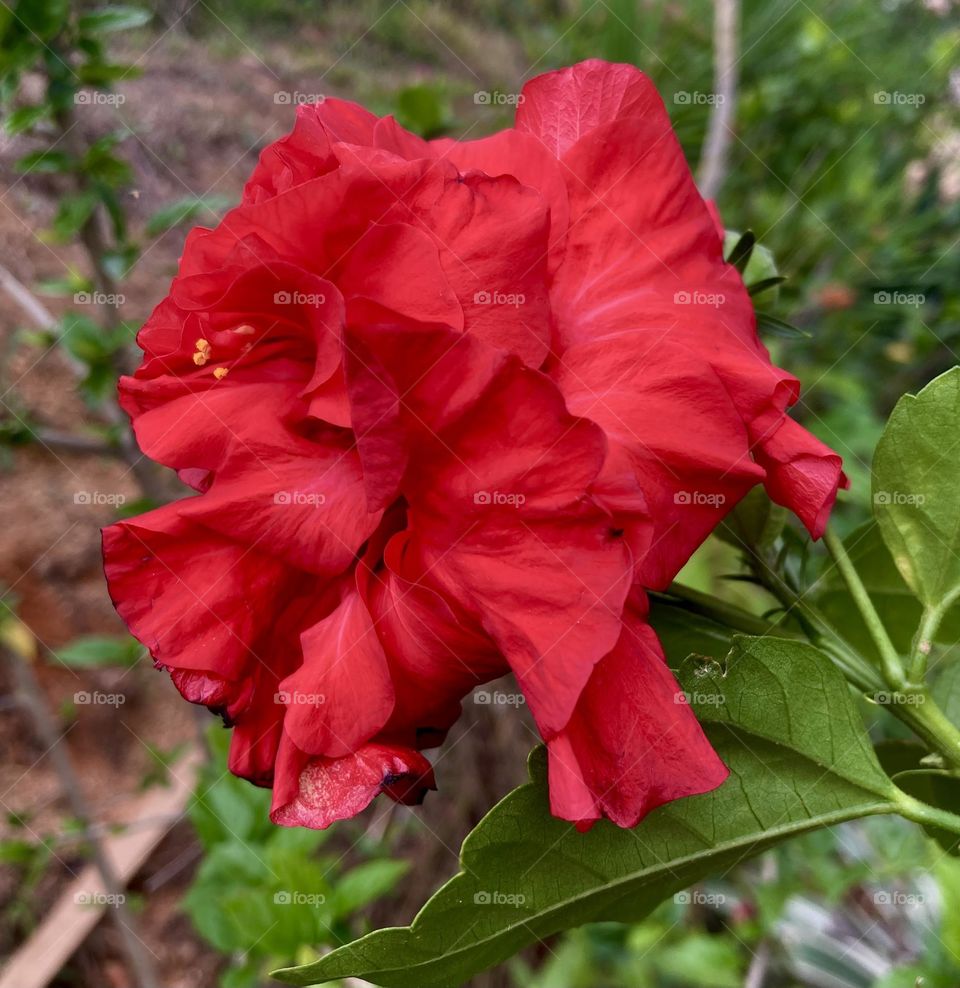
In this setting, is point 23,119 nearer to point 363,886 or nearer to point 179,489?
point 179,489

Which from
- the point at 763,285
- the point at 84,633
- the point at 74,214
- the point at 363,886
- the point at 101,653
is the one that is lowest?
the point at 84,633

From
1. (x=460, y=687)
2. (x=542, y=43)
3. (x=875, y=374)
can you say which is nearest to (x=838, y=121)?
(x=875, y=374)

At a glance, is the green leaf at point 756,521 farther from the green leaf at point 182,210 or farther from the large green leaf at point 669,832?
the green leaf at point 182,210

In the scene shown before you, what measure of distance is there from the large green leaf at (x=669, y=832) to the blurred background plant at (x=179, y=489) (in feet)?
0.50

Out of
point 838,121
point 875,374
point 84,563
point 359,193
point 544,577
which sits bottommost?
point 84,563

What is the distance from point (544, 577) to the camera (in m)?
0.42

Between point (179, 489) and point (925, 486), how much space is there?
1.21m

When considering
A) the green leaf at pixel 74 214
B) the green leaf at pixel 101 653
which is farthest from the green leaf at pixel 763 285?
the green leaf at pixel 101 653

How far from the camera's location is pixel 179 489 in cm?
148

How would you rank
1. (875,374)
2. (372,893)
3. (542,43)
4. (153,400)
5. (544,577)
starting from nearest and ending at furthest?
(544,577)
(153,400)
(372,893)
(875,374)
(542,43)

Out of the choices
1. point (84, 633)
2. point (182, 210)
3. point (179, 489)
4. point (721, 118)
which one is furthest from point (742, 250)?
point (84, 633)

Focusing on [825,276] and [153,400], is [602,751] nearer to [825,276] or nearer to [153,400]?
[153,400]

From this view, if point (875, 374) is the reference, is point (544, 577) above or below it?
above

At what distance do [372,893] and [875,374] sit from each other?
2257mm
